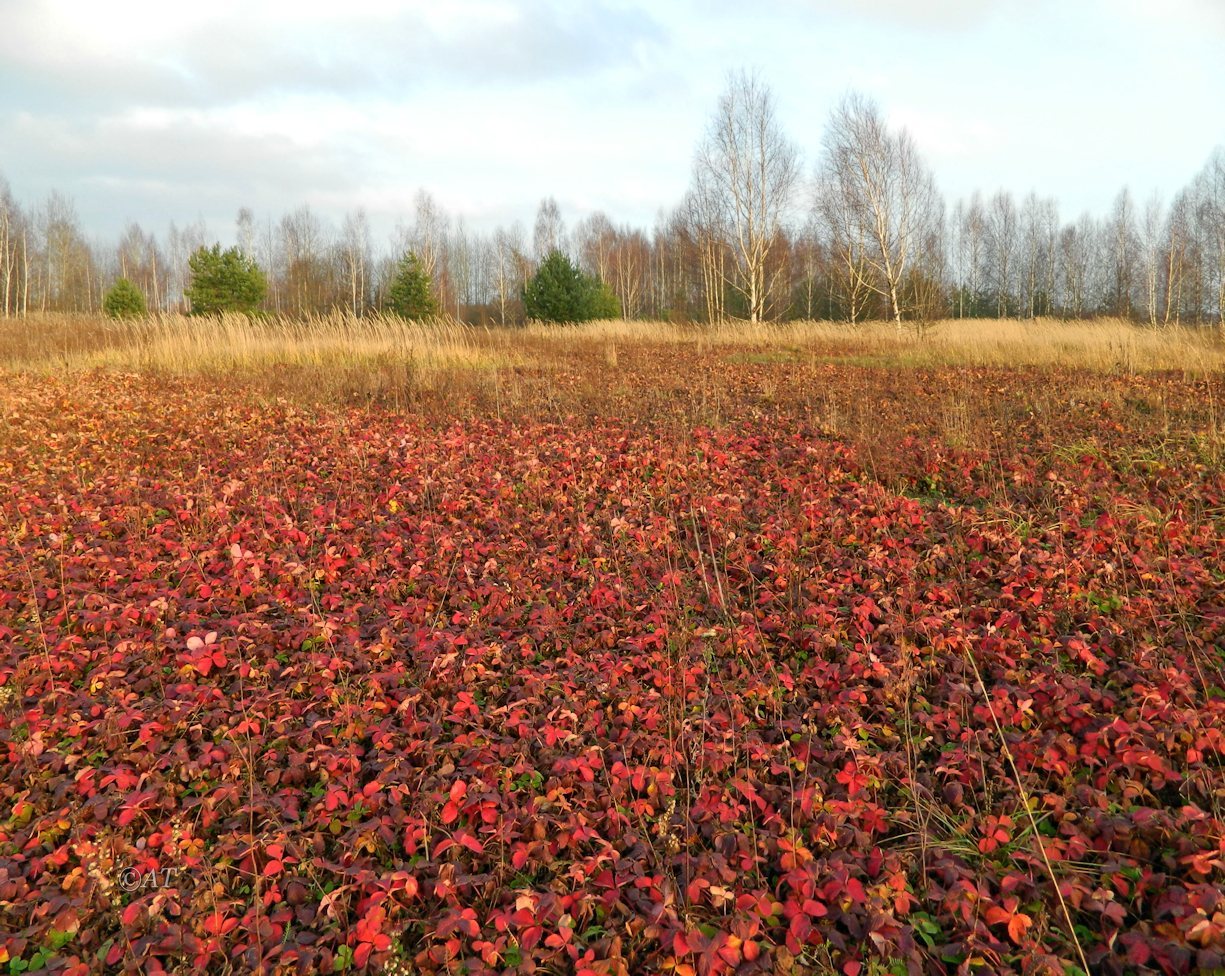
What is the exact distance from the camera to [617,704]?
133 inches

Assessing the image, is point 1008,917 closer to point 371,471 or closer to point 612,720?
point 612,720

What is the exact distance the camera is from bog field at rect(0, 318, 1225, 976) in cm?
229

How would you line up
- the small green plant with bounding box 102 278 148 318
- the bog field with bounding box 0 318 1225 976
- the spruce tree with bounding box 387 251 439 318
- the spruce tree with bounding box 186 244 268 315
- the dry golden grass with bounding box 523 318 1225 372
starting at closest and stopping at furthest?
the bog field with bounding box 0 318 1225 976 < the dry golden grass with bounding box 523 318 1225 372 < the spruce tree with bounding box 186 244 268 315 < the spruce tree with bounding box 387 251 439 318 < the small green plant with bounding box 102 278 148 318

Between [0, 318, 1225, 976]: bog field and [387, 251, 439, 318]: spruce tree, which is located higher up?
[387, 251, 439, 318]: spruce tree

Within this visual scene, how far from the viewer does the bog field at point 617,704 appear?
229 cm

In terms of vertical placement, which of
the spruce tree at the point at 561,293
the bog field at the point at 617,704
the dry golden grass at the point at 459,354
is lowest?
the bog field at the point at 617,704

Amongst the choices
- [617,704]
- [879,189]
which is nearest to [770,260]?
[879,189]

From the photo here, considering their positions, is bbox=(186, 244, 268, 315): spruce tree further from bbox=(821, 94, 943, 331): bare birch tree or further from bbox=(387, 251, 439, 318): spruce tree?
bbox=(821, 94, 943, 331): bare birch tree

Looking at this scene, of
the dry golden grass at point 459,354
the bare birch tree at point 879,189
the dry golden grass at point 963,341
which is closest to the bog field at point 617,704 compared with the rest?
the dry golden grass at point 459,354

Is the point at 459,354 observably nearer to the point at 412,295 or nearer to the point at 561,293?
the point at 561,293

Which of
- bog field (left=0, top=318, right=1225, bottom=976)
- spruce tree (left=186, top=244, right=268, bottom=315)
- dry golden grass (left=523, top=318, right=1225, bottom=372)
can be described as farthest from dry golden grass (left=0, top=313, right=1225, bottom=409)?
spruce tree (left=186, top=244, right=268, bottom=315)

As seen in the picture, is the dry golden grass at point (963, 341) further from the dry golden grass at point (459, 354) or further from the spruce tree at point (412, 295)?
the spruce tree at point (412, 295)

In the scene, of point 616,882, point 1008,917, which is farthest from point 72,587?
point 1008,917

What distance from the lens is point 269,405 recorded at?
8.93 metres
